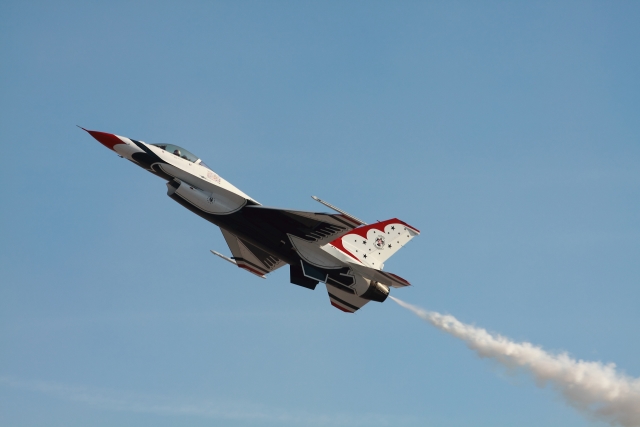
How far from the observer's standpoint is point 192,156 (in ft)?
110

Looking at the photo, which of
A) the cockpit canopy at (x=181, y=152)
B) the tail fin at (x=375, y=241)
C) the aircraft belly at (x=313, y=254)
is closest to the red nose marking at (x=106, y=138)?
the cockpit canopy at (x=181, y=152)

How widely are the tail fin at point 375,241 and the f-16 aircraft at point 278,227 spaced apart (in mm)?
41

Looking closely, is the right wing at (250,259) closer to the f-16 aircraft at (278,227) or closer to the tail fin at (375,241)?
the f-16 aircraft at (278,227)

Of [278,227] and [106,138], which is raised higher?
[106,138]

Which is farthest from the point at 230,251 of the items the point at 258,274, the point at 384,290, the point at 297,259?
the point at 384,290

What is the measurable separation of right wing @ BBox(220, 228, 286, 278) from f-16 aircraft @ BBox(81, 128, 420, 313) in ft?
11.1

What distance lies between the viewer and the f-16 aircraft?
32.5 meters

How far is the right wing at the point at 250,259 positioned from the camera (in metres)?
37.5

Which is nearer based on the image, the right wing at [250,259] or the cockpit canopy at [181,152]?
the cockpit canopy at [181,152]

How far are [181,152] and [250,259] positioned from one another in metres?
6.71

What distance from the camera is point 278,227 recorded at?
107 feet

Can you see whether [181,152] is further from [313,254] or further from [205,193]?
[313,254]

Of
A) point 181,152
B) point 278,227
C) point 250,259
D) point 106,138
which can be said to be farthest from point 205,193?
point 250,259

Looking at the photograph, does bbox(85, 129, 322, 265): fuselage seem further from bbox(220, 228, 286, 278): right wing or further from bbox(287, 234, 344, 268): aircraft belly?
bbox(220, 228, 286, 278): right wing
